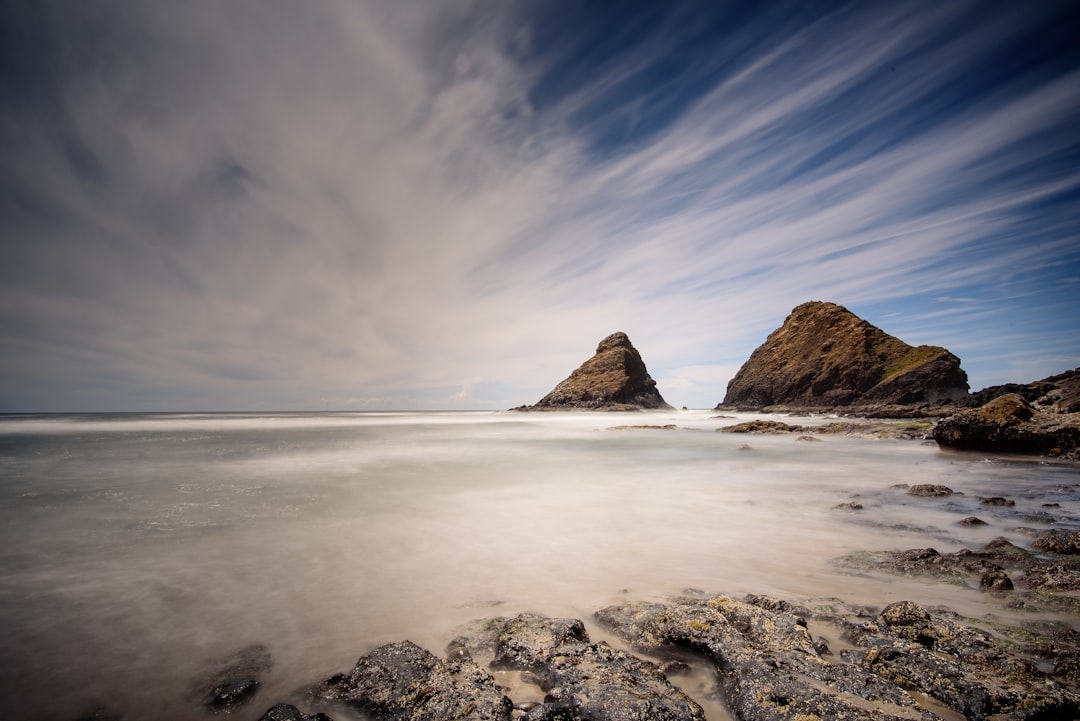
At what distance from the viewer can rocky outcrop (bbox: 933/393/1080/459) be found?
1433 centimetres

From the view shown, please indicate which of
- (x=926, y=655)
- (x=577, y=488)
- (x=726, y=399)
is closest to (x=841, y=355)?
(x=726, y=399)

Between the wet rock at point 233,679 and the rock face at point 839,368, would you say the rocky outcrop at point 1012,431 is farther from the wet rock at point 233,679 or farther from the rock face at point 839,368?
the rock face at point 839,368

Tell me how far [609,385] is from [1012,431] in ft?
230

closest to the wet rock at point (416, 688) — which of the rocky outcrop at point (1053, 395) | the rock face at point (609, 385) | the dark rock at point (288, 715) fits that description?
the dark rock at point (288, 715)

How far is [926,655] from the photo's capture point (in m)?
2.93

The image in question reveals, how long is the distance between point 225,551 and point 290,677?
4.05 metres

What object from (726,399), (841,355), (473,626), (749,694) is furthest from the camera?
(726,399)

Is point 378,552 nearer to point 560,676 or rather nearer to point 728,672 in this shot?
point 560,676

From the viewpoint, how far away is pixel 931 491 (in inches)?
370

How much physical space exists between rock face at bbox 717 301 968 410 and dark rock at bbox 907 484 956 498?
55.6 m

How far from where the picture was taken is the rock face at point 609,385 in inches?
3302

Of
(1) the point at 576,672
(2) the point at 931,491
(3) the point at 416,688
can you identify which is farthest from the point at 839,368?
(3) the point at 416,688

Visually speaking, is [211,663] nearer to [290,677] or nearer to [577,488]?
[290,677]

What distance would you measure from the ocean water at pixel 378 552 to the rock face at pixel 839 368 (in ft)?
168
